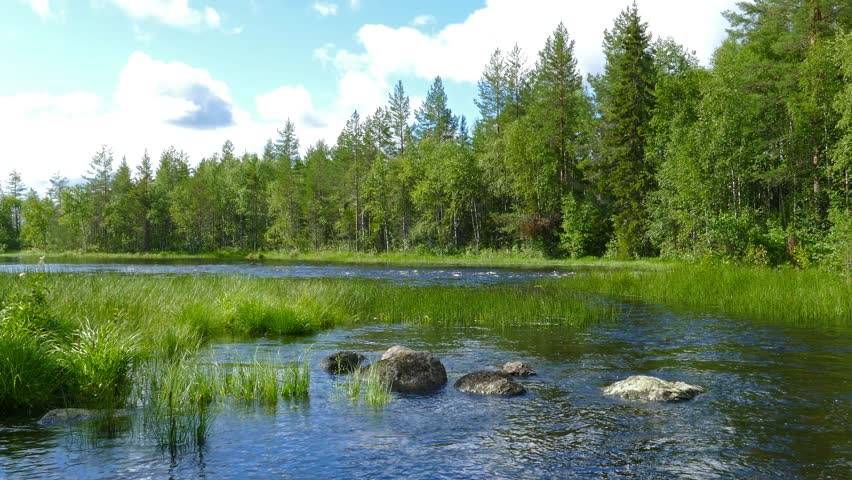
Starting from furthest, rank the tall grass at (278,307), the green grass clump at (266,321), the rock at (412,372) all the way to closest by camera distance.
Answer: the green grass clump at (266,321), the tall grass at (278,307), the rock at (412,372)

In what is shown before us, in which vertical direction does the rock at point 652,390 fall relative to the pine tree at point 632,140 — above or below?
below

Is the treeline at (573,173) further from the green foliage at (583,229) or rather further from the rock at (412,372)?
the rock at (412,372)

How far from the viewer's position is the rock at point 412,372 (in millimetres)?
11672

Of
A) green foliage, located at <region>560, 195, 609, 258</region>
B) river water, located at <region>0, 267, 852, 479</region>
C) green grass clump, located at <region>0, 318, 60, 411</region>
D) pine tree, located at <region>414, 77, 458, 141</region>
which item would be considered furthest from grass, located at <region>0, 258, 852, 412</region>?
pine tree, located at <region>414, 77, 458, 141</region>

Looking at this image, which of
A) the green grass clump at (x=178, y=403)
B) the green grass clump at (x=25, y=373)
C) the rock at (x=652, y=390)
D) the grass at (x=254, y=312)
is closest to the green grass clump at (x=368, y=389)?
the grass at (x=254, y=312)

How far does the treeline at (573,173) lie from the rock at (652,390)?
1903 cm

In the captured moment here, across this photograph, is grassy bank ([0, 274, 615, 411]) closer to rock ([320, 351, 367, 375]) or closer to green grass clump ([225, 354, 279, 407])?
green grass clump ([225, 354, 279, 407])

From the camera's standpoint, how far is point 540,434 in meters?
8.88

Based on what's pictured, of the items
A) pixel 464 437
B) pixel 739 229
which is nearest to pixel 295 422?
pixel 464 437

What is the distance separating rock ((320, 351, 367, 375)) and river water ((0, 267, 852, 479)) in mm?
355

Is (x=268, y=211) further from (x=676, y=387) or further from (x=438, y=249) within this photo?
(x=676, y=387)

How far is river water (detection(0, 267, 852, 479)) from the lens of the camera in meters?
7.46

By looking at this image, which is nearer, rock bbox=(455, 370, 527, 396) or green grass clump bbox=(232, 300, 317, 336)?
rock bbox=(455, 370, 527, 396)

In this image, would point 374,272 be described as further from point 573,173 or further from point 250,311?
point 573,173
